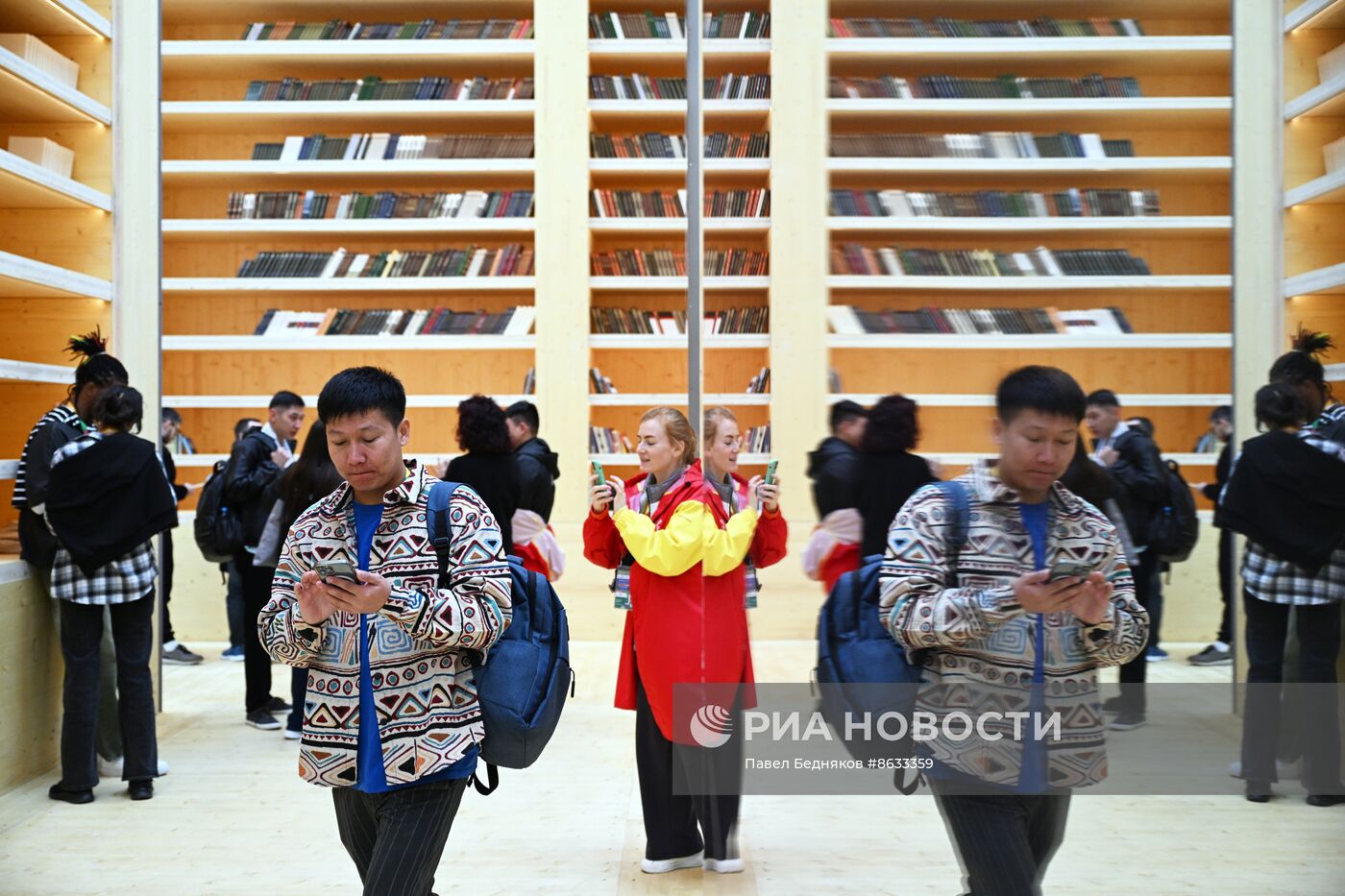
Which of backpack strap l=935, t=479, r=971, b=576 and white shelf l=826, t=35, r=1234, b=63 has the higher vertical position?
white shelf l=826, t=35, r=1234, b=63

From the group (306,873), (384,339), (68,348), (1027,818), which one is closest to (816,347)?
(1027,818)

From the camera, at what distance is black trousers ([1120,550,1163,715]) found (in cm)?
450

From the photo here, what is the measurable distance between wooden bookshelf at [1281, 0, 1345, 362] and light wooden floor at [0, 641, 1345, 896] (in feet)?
5.01

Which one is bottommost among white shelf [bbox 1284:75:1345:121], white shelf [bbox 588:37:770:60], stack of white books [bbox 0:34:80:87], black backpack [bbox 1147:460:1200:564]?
black backpack [bbox 1147:460:1200:564]

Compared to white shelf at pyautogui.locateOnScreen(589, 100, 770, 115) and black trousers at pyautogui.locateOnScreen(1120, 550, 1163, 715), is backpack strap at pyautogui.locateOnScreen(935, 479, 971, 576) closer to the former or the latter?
black trousers at pyautogui.locateOnScreen(1120, 550, 1163, 715)

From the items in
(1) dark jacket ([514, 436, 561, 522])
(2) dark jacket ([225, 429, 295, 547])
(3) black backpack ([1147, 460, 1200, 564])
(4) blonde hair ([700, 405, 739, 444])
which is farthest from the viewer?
(2) dark jacket ([225, 429, 295, 547])

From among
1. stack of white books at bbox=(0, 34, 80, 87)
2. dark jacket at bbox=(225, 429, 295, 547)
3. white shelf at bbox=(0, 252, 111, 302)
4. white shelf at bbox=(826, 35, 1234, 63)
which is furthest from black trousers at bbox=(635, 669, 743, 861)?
stack of white books at bbox=(0, 34, 80, 87)

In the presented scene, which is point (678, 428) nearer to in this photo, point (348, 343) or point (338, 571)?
point (338, 571)

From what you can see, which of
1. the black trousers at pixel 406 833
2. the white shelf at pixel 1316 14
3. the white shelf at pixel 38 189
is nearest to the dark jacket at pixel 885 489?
the black trousers at pixel 406 833

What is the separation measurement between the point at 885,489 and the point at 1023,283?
85 cm

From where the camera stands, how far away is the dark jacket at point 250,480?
555 centimetres

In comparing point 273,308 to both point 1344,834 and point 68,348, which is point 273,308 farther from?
point 1344,834

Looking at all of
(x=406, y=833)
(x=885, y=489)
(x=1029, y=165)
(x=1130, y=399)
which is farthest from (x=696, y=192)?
(x=406, y=833)

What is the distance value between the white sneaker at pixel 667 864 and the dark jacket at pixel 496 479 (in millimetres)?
1554
